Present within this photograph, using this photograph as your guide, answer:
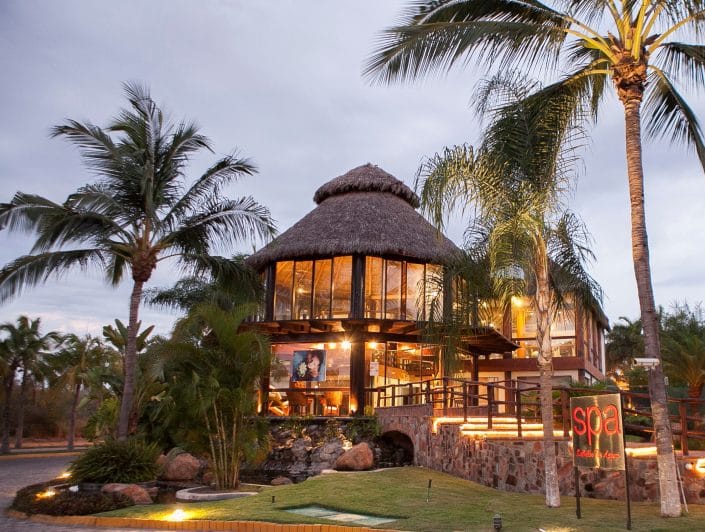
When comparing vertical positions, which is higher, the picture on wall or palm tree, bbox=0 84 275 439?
palm tree, bbox=0 84 275 439

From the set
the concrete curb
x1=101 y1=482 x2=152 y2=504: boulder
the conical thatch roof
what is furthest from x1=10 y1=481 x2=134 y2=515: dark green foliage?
the conical thatch roof

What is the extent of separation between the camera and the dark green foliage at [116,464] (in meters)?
13.5

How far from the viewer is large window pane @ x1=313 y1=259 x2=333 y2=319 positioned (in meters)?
22.6

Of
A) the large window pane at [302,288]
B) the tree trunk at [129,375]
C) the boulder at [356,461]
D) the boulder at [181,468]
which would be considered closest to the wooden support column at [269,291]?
the large window pane at [302,288]

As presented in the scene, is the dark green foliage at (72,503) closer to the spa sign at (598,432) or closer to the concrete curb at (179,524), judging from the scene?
the concrete curb at (179,524)

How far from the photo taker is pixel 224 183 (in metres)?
16.9

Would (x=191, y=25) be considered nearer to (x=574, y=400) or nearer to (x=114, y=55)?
(x=114, y=55)

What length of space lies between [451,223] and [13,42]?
7.21 metres

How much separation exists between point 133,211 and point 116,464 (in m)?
5.86

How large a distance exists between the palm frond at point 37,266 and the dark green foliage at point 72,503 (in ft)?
16.7

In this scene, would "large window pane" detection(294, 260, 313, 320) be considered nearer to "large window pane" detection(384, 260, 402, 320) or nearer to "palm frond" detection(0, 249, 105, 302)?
"large window pane" detection(384, 260, 402, 320)

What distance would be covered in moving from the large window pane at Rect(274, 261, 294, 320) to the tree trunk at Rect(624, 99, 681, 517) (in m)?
15.1

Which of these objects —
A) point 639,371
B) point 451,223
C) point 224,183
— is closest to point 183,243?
point 224,183

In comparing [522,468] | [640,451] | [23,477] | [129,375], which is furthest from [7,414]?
[640,451]
